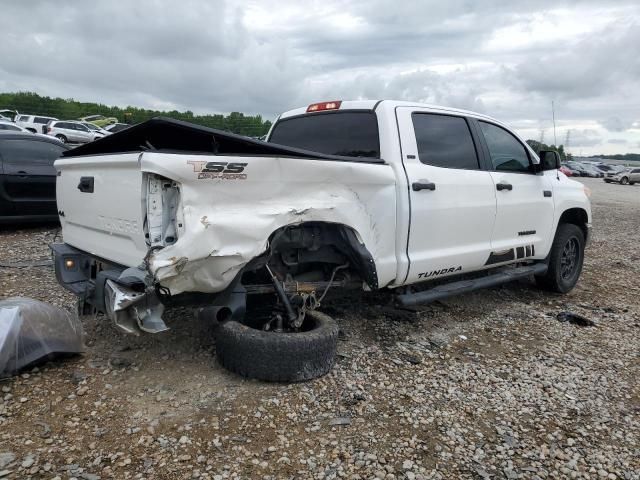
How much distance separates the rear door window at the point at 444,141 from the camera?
14.5 ft

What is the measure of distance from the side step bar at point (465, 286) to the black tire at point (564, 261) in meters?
0.18

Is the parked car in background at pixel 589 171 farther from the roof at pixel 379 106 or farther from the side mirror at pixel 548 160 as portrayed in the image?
the roof at pixel 379 106

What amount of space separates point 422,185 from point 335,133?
88cm

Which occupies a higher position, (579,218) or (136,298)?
(579,218)

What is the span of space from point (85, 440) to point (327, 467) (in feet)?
4.14

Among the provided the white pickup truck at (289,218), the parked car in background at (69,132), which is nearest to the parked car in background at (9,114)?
the parked car in background at (69,132)

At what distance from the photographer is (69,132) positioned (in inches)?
1266

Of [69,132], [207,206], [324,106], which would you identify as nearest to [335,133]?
[324,106]

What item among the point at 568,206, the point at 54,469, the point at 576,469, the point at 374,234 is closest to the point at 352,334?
the point at 374,234

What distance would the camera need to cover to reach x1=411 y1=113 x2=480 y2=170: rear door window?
4418mm

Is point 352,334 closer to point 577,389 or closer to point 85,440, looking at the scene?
point 577,389

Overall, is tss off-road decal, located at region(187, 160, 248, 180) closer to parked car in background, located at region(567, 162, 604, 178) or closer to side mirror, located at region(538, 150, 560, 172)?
side mirror, located at region(538, 150, 560, 172)

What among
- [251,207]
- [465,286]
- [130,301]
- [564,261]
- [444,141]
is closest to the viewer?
[130,301]

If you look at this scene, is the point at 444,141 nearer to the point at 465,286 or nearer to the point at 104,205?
the point at 465,286
